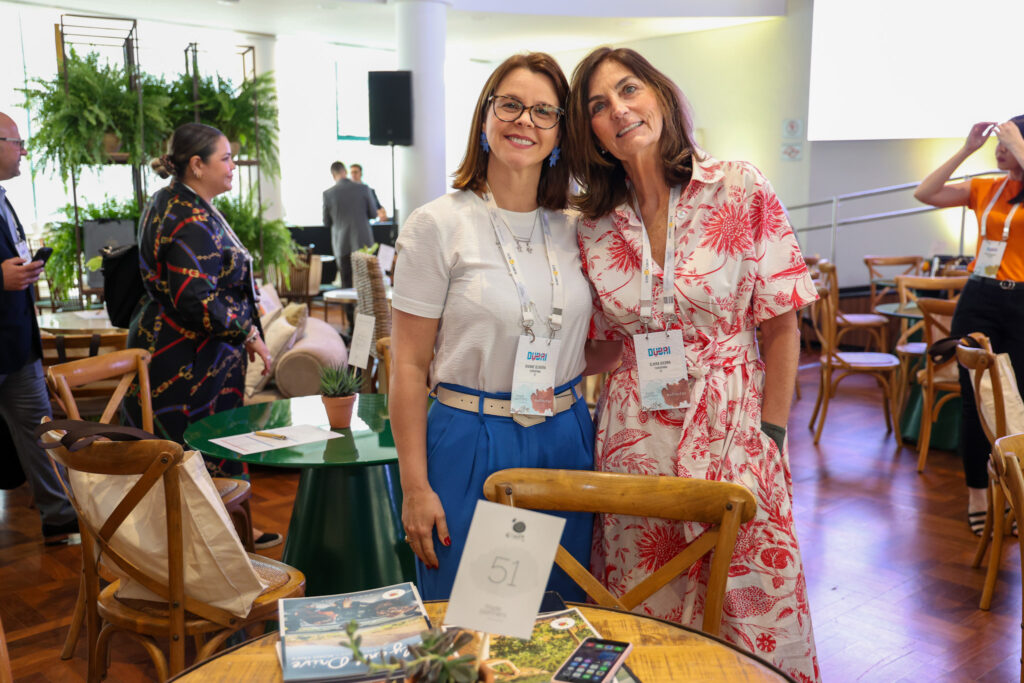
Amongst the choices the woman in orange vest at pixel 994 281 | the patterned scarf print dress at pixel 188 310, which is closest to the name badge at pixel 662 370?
the patterned scarf print dress at pixel 188 310

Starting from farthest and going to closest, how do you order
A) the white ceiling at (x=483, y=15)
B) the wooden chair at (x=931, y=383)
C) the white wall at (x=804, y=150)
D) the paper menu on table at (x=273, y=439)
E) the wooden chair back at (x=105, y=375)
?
the white wall at (x=804, y=150) < the white ceiling at (x=483, y=15) < the wooden chair at (x=931, y=383) < the wooden chair back at (x=105, y=375) < the paper menu on table at (x=273, y=439)

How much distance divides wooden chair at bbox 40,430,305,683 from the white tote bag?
0.02 metres

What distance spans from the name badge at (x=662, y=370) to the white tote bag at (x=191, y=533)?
96 centimetres

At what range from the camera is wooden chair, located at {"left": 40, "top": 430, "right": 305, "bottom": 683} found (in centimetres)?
182

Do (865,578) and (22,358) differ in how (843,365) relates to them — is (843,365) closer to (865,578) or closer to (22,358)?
(865,578)

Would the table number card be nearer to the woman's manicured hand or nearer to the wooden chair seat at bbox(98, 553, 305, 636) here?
the woman's manicured hand

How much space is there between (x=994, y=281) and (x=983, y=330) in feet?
0.69

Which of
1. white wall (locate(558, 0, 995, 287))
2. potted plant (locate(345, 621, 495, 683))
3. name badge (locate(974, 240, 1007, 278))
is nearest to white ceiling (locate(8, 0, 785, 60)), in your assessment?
white wall (locate(558, 0, 995, 287))

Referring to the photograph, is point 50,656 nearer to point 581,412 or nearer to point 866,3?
point 581,412

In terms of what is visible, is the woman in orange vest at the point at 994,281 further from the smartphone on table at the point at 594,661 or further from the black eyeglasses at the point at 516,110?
the smartphone on table at the point at 594,661

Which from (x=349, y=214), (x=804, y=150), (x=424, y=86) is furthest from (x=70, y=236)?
(x=804, y=150)

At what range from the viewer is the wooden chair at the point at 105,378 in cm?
259

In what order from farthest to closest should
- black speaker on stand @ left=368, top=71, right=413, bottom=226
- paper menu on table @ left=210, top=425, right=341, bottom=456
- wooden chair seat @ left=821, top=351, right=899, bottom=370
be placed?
black speaker on stand @ left=368, top=71, right=413, bottom=226 → wooden chair seat @ left=821, top=351, right=899, bottom=370 → paper menu on table @ left=210, top=425, right=341, bottom=456

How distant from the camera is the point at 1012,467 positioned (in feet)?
5.74
